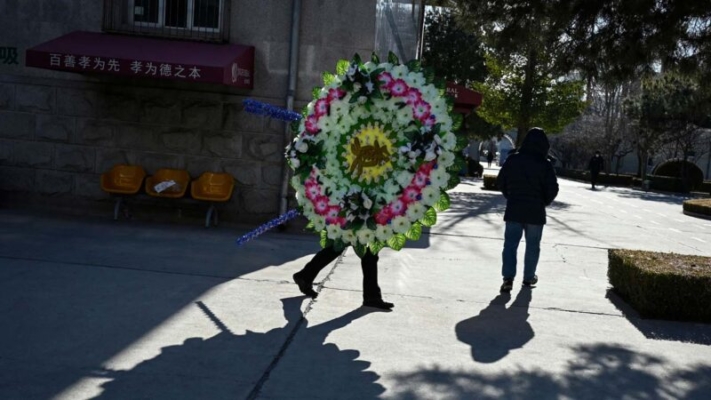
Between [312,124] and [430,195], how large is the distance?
116 centimetres

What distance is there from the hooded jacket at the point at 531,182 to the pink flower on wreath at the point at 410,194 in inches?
85.6

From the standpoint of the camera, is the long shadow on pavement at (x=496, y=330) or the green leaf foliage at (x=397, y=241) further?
the green leaf foliage at (x=397, y=241)

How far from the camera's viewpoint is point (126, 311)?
19.1 ft

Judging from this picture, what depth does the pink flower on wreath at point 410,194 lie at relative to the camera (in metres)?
5.89

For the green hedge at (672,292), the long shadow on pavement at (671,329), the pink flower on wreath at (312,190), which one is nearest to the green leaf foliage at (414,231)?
the pink flower on wreath at (312,190)

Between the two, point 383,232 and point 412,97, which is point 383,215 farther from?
point 412,97

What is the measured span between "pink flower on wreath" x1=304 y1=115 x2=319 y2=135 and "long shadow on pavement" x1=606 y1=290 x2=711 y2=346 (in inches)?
130

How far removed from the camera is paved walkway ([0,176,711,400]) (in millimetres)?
4473

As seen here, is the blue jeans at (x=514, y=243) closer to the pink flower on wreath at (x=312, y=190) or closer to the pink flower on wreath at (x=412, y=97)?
the pink flower on wreath at (x=412, y=97)

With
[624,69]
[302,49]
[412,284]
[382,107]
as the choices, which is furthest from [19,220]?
[624,69]

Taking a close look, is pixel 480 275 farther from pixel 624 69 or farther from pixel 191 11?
pixel 191 11

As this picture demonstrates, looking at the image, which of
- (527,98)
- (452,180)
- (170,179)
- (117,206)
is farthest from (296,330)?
(527,98)

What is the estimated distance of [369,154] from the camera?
6000 millimetres

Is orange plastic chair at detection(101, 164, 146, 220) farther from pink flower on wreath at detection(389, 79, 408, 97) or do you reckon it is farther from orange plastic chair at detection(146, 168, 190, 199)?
pink flower on wreath at detection(389, 79, 408, 97)
